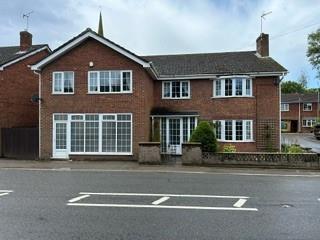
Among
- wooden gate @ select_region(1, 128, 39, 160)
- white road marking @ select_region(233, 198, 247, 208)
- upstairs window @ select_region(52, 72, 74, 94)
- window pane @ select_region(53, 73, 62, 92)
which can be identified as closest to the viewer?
white road marking @ select_region(233, 198, 247, 208)

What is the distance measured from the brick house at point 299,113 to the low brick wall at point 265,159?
51534 mm

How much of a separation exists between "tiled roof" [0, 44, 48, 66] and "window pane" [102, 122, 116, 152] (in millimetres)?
9442

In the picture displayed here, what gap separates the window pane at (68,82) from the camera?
24.7 metres

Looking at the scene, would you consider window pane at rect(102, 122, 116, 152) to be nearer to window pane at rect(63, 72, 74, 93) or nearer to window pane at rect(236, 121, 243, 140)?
window pane at rect(63, 72, 74, 93)

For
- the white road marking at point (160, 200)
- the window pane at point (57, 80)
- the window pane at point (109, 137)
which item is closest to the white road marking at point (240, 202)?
the white road marking at point (160, 200)

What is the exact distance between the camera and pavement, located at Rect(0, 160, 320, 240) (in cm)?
715

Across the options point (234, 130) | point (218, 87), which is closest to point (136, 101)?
point (218, 87)

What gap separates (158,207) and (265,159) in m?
11.8

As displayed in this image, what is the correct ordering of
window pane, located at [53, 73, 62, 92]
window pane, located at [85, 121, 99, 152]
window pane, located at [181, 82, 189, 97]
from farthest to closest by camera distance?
1. window pane, located at [181, 82, 189, 97]
2. window pane, located at [53, 73, 62, 92]
3. window pane, located at [85, 121, 99, 152]

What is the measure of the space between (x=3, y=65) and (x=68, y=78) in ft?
20.7

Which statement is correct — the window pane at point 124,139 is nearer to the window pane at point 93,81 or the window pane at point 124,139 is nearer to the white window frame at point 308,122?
the window pane at point 93,81

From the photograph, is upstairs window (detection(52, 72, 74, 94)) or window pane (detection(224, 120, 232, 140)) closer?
upstairs window (detection(52, 72, 74, 94))

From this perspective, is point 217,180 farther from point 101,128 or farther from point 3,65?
point 3,65

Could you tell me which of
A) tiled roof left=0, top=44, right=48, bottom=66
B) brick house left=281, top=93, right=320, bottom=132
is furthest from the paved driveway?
brick house left=281, top=93, right=320, bottom=132
